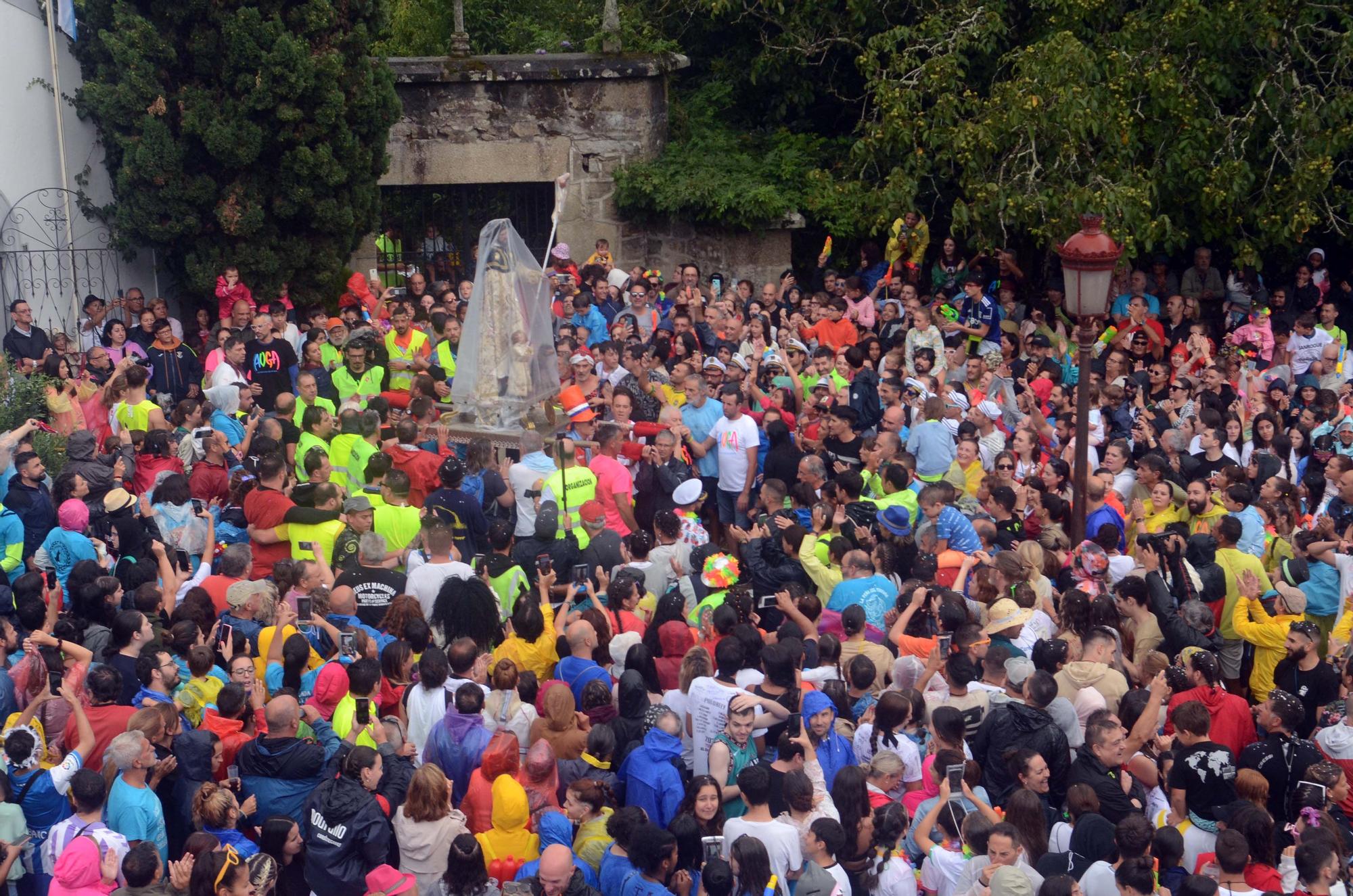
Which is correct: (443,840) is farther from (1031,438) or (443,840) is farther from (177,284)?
(177,284)

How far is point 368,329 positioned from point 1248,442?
7198mm

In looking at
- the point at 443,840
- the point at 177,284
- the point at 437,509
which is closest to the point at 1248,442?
the point at 437,509

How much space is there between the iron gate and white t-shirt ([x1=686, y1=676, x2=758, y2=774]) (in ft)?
30.8

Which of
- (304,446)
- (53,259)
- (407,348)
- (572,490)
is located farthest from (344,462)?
(53,259)

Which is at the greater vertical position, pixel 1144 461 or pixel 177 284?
pixel 177 284

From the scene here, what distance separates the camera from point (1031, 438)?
33.3 feet

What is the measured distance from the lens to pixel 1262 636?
776 centimetres

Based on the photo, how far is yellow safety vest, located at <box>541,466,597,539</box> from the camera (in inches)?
368

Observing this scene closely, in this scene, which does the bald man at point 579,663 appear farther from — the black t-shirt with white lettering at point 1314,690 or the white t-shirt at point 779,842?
the black t-shirt with white lettering at point 1314,690

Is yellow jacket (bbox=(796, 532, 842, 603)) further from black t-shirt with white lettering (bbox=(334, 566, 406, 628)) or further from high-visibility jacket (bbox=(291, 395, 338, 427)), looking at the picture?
high-visibility jacket (bbox=(291, 395, 338, 427))

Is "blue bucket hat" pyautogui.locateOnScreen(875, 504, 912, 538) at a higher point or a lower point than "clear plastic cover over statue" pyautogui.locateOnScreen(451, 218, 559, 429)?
lower

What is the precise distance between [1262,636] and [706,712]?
3.21 meters

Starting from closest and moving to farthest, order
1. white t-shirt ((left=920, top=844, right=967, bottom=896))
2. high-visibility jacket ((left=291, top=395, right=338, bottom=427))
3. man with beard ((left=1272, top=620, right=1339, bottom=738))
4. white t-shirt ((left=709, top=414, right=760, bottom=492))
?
1. white t-shirt ((left=920, top=844, right=967, bottom=896))
2. man with beard ((left=1272, top=620, right=1339, bottom=738))
3. white t-shirt ((left=709, top=414, right=760, bottom=492))
4. high-visibility jacket ((left=291, top=395, right=338, bottom=427))

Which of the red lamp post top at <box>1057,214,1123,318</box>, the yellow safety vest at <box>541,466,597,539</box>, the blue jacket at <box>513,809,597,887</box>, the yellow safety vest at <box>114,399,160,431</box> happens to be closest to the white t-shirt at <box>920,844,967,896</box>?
the blue jacket at <box>513,809,597,887</box>
